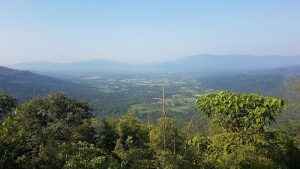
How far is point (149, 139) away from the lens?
88.3 feet

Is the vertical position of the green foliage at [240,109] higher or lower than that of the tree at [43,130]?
higher

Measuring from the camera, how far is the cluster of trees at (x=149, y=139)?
17188 mm

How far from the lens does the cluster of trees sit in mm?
17188

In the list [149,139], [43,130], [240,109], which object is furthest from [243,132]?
[43,130]

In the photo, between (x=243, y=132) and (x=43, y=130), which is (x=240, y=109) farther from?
(x=43, y=130)

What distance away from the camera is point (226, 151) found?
23.7 metres

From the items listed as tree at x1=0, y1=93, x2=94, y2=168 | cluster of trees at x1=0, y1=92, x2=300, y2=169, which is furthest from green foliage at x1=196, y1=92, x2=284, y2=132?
tree at x1=0, y1=93, x2=94, y2=168

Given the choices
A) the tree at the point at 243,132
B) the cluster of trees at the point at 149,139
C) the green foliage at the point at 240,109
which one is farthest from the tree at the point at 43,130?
the green foliage at the point at 240,109

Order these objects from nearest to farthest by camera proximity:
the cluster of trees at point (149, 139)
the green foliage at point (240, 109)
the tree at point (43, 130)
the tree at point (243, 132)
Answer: the cluster of trees at point (149, 139)
the tree at point (43, 130)
the tree at point (243, 132)
the green foliage at point (240, 109)

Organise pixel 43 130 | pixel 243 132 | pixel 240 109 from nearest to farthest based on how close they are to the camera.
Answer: pixel 43 130, pixel 243 132, pixel 240 109

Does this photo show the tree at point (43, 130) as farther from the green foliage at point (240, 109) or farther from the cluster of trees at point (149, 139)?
the green foliage at point (240, 109)

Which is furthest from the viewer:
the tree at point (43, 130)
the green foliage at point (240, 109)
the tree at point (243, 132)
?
the green foliage at point (240, 109)

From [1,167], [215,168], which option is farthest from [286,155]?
[1,167]

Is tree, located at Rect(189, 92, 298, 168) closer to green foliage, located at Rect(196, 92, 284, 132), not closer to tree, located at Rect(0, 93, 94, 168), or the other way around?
green foliage, located at Rect(196, 92, 284, 132)
